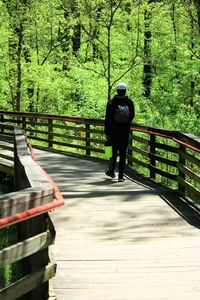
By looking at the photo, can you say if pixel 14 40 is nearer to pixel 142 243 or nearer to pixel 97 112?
pixel 97 112

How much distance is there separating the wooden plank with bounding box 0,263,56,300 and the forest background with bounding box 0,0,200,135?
18486 millimetres

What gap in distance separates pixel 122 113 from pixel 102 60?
1680cm

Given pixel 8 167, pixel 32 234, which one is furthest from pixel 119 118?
pixel 32 234

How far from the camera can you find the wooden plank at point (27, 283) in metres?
3.56

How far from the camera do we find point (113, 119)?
10.9 metres

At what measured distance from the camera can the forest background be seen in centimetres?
2508

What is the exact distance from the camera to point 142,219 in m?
7.93

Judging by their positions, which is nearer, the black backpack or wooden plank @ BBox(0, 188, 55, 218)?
wooden plank @ BBox(0, 188, 55, 218)

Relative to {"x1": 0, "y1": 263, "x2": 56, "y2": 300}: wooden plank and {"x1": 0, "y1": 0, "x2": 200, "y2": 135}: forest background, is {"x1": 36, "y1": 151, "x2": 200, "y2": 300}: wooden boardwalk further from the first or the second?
{"x1": 0, "y1": 0, "x2": 200, "y2": 135}: forest background

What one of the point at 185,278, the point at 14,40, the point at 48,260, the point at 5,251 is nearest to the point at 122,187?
the point at 185,278

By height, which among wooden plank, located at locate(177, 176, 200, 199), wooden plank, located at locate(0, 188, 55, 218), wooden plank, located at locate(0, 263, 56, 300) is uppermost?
wooden plank, located at locate(0, 188, 55, 218)

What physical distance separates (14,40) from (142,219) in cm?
2018

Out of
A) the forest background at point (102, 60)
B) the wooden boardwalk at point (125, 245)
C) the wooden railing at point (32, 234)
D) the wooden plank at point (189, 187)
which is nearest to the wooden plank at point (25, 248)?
the wooden railing at point (32, 234)

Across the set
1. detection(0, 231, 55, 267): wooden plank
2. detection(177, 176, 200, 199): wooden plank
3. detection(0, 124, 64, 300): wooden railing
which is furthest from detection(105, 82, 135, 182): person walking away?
detection(0, 231, 55, 267): wooden plank
